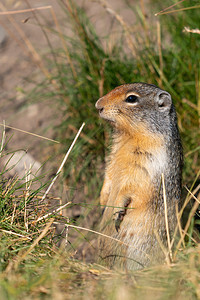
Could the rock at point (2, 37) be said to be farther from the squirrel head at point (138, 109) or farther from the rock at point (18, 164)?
the squirrel head at point (138, 109)

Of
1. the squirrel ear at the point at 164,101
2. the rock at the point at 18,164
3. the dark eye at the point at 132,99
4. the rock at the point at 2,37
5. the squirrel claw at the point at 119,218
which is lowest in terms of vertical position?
the squirrel claw at the point at 119,218

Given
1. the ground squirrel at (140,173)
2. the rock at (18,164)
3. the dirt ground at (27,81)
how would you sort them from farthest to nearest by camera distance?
1. the dirt ground at (27,81)
2. the rock at (18,164)
3. the ground squirrel at (140,173)

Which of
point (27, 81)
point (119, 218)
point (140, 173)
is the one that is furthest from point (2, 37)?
point (119, 218)

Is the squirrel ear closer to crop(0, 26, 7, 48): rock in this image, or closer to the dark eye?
the dark eye

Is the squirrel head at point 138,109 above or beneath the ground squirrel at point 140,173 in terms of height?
above

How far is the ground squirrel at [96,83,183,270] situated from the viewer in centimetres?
301

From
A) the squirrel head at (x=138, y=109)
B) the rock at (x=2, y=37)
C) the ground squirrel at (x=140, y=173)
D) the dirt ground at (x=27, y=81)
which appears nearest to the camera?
the ground squirrel at (x=140, y=173)

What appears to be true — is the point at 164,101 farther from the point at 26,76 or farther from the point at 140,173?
the point at 26,76

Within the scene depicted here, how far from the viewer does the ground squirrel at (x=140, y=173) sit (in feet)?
9.87

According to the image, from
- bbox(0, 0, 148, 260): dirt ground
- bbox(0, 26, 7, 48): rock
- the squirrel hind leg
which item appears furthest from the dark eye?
bbox(0, 26, 7, 48): rock

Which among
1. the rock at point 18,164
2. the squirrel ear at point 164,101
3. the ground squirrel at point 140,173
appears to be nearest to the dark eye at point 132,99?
the ground squirrel at point 140,173

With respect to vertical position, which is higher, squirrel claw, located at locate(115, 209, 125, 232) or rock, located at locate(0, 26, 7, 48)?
rock, located at locate(0, 26, 7, 48)

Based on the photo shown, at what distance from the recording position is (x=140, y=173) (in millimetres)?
3049

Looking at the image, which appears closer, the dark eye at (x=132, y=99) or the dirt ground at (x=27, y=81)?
the dark eye at (x=132, y=99)
